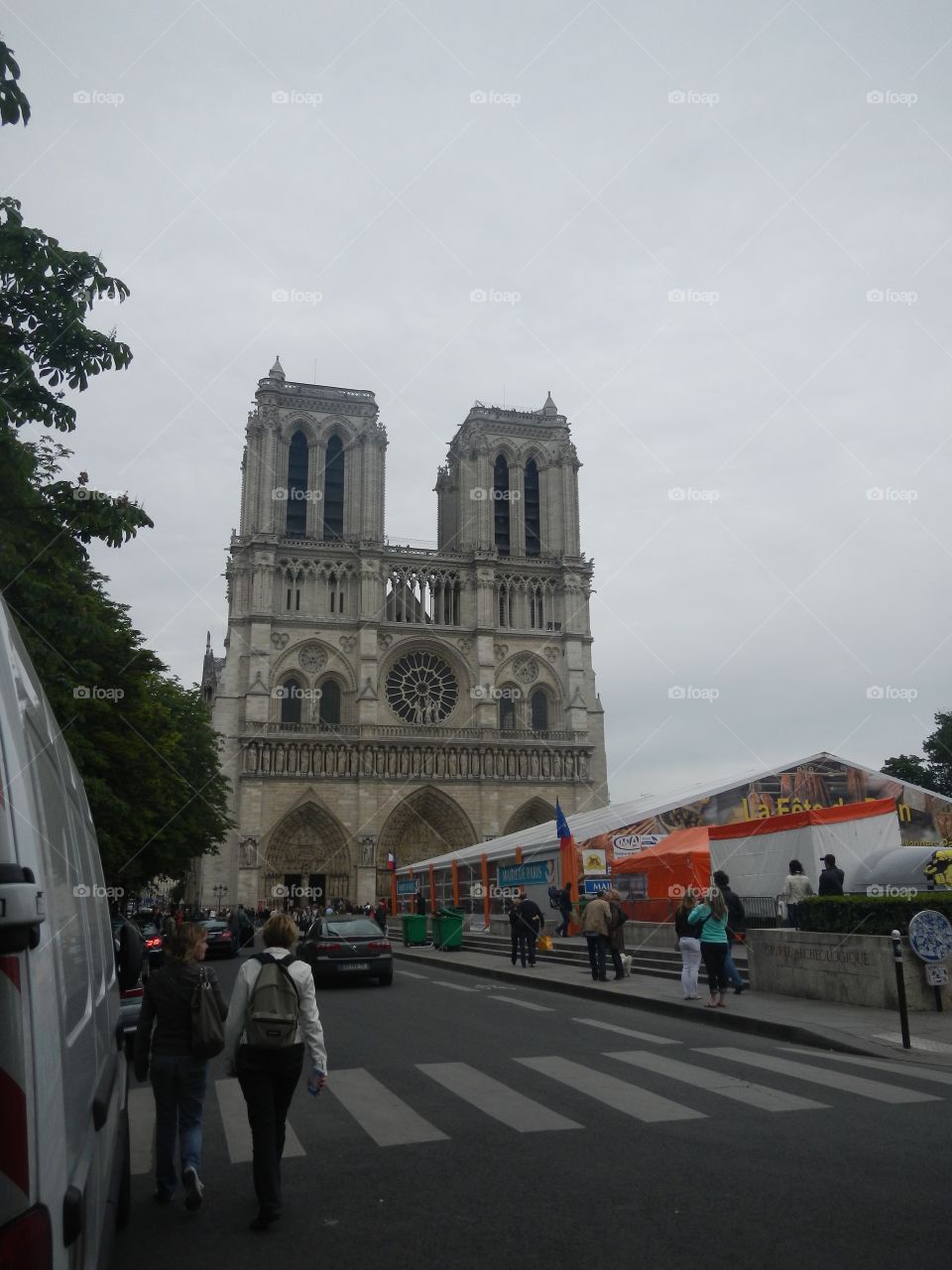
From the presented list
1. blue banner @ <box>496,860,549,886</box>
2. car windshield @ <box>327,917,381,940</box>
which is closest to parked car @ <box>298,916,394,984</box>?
car windshield @ <box>327,917,381,940</box>

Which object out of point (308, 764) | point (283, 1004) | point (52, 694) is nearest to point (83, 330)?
point (52, 694)

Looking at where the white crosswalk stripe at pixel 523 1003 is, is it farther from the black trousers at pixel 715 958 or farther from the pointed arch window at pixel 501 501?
the pointed arch window at pixel 501 501

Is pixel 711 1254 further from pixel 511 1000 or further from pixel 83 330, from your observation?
pixel 511 1000

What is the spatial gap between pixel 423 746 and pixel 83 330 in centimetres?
3851

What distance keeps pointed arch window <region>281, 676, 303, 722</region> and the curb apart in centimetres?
3021

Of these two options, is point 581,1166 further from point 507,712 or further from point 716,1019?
point 507,712

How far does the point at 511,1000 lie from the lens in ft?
43.1

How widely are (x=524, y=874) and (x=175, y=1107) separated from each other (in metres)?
20.3

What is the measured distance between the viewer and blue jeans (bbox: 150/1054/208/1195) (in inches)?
187

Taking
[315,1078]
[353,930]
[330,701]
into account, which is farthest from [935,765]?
[315,1078]

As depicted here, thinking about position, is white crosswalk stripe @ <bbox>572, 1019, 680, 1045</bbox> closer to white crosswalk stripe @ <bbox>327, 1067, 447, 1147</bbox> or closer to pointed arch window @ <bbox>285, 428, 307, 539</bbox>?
white crosswalk stripe @ <bbox>327, 1067, 447, 1147</bbox>

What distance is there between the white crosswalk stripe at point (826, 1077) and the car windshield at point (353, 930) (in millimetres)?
8515

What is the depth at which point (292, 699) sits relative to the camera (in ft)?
152

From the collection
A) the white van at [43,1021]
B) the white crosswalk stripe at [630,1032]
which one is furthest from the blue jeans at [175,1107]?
the white crosswalk stripe at [630,1032]
